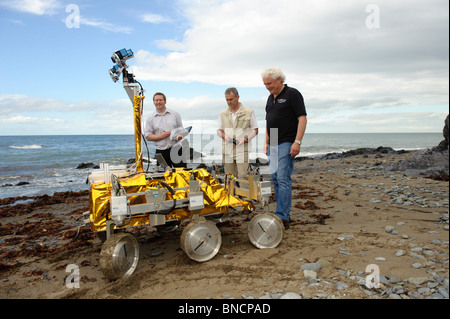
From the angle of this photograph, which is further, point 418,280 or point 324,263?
point 324,263

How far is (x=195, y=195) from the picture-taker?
3826 millimetres

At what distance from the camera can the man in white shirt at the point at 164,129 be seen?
5.35 m

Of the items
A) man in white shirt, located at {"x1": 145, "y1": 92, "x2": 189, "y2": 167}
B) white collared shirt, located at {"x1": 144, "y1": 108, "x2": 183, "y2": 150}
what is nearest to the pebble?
man in white shirt, located at {"x1": 145, "y1": 92, "x2": 189, "y2": 167}

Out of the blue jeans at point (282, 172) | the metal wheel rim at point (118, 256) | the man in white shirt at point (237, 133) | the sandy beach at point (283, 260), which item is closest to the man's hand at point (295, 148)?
the blue jeans at point (282, 172)

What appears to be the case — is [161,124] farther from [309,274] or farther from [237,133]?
[309,274]

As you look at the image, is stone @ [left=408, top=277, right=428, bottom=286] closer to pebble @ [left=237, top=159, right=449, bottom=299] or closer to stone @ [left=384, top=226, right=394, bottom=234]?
pebble @ [left=237, top=159, right=449, bottom=299]

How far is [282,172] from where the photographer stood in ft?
15.3

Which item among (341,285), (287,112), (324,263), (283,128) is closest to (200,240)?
(324,263)

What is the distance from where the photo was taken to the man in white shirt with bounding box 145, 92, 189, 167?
5352 millimetres

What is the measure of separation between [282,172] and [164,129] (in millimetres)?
2115

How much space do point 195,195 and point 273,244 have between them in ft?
4.06

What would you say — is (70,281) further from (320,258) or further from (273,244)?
(320,258)
